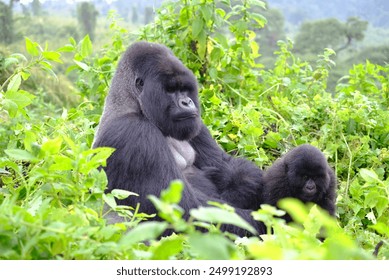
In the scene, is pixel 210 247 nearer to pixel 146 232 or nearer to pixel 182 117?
pixel 146 232

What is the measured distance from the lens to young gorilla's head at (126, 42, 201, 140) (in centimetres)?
337

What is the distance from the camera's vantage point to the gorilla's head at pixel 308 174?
3.52m

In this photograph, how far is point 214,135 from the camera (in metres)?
4.37

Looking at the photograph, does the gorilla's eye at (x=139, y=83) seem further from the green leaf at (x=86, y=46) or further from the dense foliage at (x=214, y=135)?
the green leaf at (x=86, y=46)

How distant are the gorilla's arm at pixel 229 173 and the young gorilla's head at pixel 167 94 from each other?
46cm

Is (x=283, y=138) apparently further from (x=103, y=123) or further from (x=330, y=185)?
(x=103, y=123)

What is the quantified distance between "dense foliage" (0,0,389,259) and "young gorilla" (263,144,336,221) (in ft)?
0.53

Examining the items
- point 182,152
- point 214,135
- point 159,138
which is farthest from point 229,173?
point 159,138

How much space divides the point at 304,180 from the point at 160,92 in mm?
901

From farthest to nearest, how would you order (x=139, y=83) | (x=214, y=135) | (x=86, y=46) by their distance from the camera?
(x=214, y=135)
(x=86, y=46)
(x=139, y=83)

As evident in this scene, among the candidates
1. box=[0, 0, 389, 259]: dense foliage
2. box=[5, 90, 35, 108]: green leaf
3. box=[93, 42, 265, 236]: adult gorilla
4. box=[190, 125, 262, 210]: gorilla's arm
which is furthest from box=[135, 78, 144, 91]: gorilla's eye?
box=[5, 90, 35, 108]: green leaf

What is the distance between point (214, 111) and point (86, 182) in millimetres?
2514

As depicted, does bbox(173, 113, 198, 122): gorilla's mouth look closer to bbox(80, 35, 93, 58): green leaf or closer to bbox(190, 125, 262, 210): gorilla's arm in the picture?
bbox(190, 125, 262, 210): gorilla's arm

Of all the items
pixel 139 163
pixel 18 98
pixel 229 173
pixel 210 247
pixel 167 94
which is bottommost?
pixel 229 173
